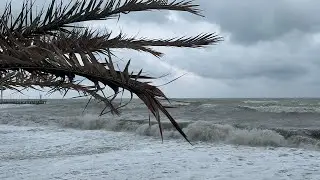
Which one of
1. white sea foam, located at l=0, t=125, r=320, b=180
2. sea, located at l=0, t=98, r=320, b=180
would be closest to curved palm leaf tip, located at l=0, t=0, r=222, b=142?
sea, located at l=0, t=98, r=320, b=180

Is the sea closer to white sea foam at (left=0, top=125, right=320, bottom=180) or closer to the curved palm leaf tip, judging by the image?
white sea foam at (left=0, top=125, right=320, bottom=180)

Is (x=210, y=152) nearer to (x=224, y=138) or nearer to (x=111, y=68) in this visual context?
(x=224, y=138)

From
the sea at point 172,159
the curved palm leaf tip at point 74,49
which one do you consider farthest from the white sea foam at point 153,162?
the curved palm leaf tip at point 74,49

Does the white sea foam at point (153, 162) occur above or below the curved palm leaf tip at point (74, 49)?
below

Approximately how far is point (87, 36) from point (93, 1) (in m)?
0.31

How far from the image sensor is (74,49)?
3277 mm

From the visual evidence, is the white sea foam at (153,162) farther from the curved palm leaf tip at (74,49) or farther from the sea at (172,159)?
the curved palm leaf tip at (74,49)

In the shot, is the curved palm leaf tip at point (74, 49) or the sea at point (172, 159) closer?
the curved palm leaf tip at point (74, 49)

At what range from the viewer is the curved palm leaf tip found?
244cm

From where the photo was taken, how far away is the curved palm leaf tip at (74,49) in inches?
95.9

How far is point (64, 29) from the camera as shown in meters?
3.84

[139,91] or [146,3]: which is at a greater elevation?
[146,3]

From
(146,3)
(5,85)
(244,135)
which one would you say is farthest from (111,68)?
(244,135)

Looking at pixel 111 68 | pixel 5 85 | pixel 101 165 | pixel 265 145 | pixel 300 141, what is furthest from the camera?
pixel 300 141
